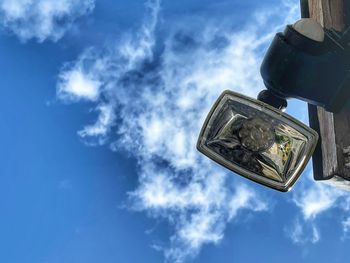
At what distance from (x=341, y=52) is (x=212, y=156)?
66cm

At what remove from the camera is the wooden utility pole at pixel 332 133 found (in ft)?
6.79

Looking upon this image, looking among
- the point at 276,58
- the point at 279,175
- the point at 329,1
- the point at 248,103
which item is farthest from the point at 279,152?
the point at 329,1

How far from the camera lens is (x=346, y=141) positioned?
213cm

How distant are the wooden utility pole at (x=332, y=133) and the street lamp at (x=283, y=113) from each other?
0.27 feet

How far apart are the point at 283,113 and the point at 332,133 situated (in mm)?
237

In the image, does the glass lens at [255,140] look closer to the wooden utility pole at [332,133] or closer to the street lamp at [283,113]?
the street lamp at [283,113]

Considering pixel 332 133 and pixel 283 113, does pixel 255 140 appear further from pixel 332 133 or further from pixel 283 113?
pixel 332 133

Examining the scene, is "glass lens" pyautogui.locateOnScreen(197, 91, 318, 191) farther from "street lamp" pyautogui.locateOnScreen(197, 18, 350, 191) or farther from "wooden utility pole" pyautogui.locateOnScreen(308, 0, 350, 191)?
"wooden utility pole" pyautogui.locateOnScreen(308, 0, 350, 191)

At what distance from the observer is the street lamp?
2049 millimetres

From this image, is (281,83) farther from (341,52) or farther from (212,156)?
(212,156)

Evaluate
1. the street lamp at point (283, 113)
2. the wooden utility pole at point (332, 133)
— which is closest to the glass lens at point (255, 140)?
the street lamp at point (283, 113)

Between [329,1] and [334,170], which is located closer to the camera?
[334,170]

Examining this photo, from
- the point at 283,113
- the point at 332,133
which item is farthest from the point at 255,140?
the point at 332,133

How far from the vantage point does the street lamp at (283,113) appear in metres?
2.05
